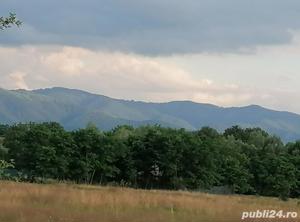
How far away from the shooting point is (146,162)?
83.1 metres

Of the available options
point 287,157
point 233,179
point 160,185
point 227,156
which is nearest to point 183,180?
point 160,185

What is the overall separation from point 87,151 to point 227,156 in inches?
1054

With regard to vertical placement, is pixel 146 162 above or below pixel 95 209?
below

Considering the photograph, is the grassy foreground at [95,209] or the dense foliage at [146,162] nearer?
the grassy foreground at [95,209]

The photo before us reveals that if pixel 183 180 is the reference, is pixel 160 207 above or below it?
above

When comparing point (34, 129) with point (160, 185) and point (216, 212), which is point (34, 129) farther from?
point (216, 212)

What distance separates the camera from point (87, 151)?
8044 cm

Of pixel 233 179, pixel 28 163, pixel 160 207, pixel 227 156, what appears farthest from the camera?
pixel 227 156

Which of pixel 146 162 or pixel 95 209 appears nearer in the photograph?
pixel 95 209

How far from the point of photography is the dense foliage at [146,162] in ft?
252

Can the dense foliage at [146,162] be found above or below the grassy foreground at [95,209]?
below

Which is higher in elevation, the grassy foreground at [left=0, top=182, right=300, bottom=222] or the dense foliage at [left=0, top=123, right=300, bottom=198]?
the grassy foreground at [left=0, top=182, right=300, bottom=222]

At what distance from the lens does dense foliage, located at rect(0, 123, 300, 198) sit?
7694cm

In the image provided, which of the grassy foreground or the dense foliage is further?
the dense foliage
